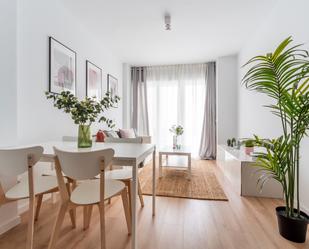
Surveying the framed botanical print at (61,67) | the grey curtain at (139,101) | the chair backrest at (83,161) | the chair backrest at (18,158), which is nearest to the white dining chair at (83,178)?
the chair backrest at (83,161)

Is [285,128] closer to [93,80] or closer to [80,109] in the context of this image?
[80,109]

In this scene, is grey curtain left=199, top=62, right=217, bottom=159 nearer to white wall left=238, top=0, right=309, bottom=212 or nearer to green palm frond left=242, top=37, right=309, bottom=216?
white wall left=238, top=0, right=309, bottom=212

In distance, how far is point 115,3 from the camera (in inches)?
98.2

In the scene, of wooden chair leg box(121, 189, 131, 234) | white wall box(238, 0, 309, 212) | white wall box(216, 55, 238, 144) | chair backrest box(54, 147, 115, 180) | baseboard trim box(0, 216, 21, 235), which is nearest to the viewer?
chair backrest box(54, 147, 115, 180)

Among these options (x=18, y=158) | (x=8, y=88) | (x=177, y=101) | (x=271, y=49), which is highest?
(x=271, y=49)

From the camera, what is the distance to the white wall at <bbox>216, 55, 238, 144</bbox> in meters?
4.52

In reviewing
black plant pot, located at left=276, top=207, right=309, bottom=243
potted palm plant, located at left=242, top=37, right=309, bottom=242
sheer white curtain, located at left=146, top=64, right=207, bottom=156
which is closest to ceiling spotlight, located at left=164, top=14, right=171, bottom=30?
potted palm plant, located at left=242, top=37, right=309, bottom=242

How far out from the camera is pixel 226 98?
457 centimetres

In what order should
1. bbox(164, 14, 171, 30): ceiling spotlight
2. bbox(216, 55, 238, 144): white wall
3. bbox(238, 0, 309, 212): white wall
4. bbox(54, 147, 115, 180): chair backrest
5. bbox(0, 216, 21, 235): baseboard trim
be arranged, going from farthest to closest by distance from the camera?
bbox(216, 55, 238, 144): white wall, bbox(164, 14, 171, 30): ceiling spotlight, bbox(238, 0, 309, 212): white wall, bbox(0, 216, 21, 235): baseboard trim, bbox(54, 147, 115, 180): chair backrest

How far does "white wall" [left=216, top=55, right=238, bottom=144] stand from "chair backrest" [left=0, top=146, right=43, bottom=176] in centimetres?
413

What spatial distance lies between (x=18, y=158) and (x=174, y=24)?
2.87 m

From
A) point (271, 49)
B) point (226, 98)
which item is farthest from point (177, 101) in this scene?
point (271, 49)

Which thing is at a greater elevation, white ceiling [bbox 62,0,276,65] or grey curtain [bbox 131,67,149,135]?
white ceiling [bbox 62,0,276,65]

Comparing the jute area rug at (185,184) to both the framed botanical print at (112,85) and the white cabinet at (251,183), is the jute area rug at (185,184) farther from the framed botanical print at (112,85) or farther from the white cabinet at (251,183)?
the framed botanical print at (112,85)
